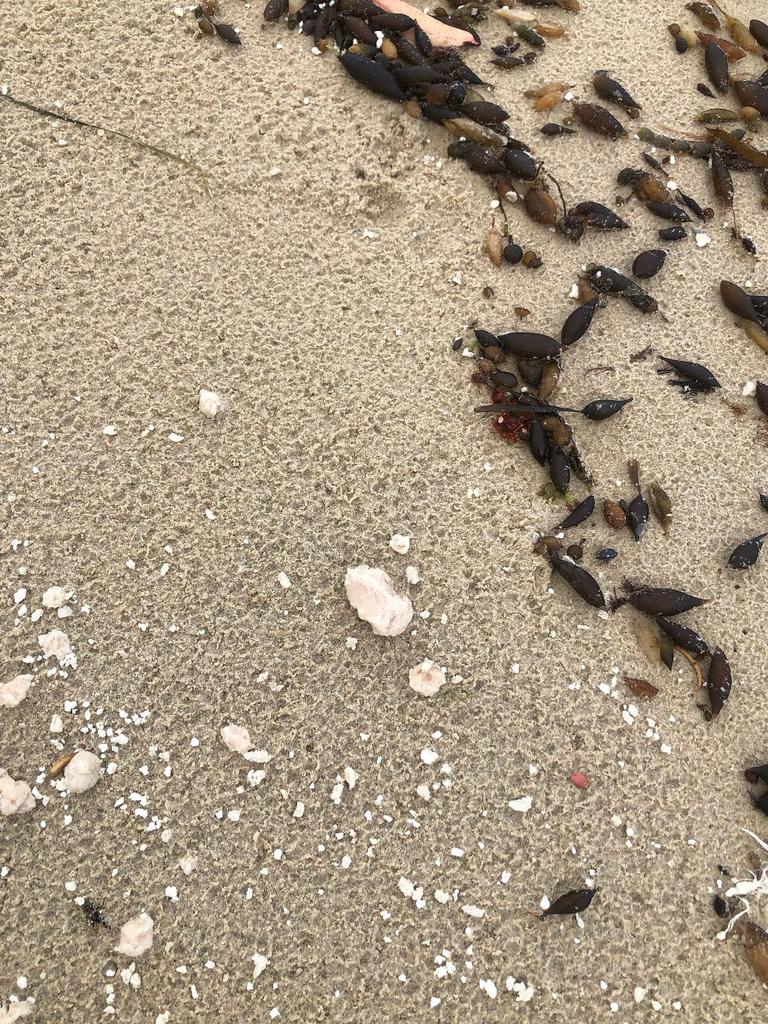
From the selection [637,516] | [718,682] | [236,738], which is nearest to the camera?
[236,738]

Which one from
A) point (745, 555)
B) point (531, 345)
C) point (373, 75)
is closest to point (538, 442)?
point (531, 345)

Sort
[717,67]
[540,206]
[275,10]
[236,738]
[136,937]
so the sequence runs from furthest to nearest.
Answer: [717,67]
[275,10]
[540,206]
[236,738]
[136,937]

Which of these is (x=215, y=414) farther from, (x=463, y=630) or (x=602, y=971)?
(x=602, y=971)

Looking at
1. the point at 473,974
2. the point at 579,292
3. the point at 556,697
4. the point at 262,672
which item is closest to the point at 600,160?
the point at 579,292

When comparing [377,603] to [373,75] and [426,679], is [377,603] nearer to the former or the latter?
[426,679]

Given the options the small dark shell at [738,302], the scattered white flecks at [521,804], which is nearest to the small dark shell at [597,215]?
the small dark shell at [738,302]
